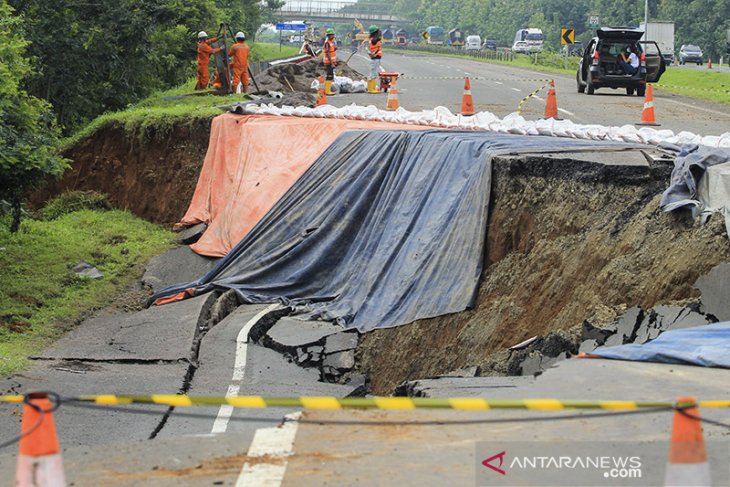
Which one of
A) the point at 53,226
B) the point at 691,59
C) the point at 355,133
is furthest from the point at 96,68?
the point at 691,59

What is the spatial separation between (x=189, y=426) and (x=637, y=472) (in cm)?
530

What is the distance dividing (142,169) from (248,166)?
14.2ft

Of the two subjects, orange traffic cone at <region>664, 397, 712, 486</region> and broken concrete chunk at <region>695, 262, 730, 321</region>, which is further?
broken concrete chunk at <region>695, 262, 730, 321</region>

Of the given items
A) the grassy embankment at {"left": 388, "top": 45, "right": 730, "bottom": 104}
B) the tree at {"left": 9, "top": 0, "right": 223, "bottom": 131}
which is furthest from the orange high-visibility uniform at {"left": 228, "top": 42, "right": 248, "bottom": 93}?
the grassy embankment at {"left": 388, "top": 45, "right": 730, "bottom": 104}

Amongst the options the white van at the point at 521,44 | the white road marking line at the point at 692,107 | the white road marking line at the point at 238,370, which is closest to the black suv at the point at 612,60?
the white road marking line at the point at 692,107

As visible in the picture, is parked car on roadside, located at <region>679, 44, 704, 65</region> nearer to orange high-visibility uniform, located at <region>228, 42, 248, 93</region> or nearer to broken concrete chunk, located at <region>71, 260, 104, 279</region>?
orange high-visibility uniform, located at <region>228, 42, 248, 93</region>

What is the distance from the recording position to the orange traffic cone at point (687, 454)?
4.82 metres

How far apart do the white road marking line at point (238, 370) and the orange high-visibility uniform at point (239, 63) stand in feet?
39.7

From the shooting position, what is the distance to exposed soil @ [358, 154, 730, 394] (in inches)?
444

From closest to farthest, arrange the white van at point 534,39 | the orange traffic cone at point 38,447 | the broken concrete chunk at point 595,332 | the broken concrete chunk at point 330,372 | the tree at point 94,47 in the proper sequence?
the orange traffic cone at point 38,447 < the broken concrete chunk at point 595,332 < the broken concrete chunk at point 330,372 < the tree at point 94,47 < the white van at point 534,39

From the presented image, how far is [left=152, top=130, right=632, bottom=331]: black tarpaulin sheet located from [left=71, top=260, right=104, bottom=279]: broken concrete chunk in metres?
2.10

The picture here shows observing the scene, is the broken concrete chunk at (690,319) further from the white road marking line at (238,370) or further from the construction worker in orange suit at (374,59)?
the construction worker in orange suit at (374,59)

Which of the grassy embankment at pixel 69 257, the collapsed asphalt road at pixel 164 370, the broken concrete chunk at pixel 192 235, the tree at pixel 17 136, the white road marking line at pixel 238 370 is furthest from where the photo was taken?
the broken concrete chunk at pixel 192 235

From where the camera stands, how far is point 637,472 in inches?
243
